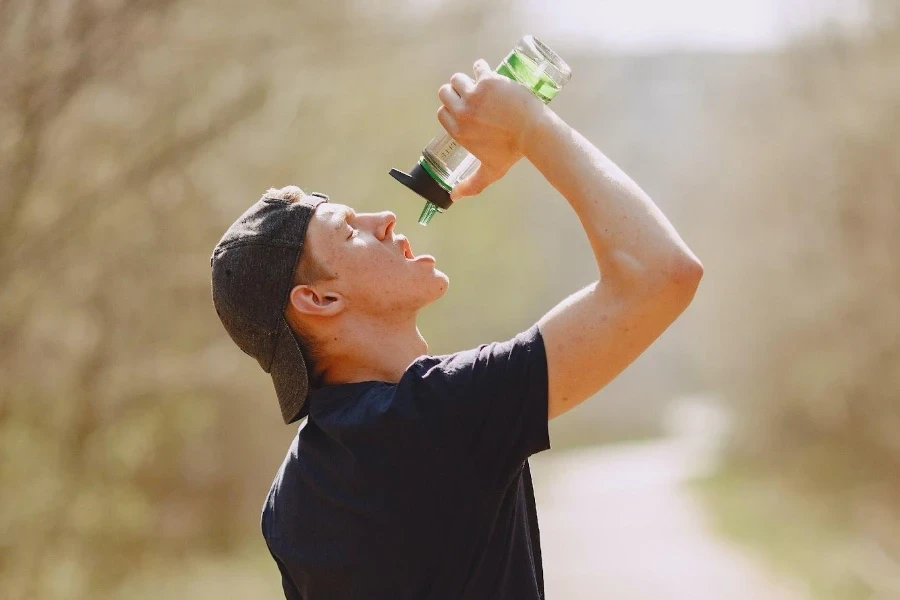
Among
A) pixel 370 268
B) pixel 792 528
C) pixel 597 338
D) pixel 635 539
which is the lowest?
pixel 635 539

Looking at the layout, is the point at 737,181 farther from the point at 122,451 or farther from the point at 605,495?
the point at 122,451

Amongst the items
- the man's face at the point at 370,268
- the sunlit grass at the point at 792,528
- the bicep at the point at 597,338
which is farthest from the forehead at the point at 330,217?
the sunlit grass at the point at 792,528

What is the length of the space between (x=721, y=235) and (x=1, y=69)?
6.55 m

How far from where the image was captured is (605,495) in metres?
8.84

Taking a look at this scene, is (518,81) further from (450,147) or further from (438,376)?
(438,376)

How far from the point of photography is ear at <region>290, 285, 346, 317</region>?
4.78ft

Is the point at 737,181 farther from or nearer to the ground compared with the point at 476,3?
farther from the ground

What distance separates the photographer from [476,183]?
1.45m

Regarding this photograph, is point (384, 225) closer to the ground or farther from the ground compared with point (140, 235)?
farther from the ground

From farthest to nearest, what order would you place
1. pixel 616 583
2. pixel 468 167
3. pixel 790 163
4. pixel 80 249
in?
1. pixel 790 163
2. pixel 616 583
3. pixel 80 249
4. pixel 468 167

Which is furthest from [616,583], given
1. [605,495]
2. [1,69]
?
[1,69]

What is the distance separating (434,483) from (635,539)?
6.38 m

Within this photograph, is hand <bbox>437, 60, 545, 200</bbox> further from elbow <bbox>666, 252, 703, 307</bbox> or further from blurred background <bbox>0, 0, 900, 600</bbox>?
blurred background <bbox>0, 0, 900, 600</bbox>

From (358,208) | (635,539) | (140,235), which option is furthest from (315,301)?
(635,539)
